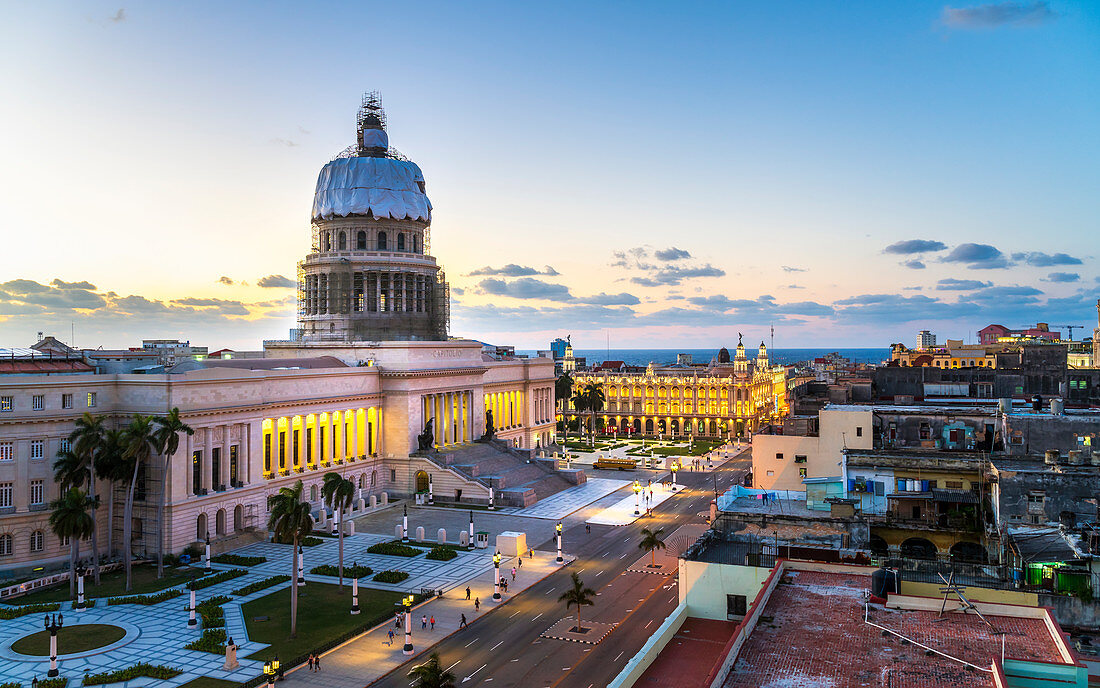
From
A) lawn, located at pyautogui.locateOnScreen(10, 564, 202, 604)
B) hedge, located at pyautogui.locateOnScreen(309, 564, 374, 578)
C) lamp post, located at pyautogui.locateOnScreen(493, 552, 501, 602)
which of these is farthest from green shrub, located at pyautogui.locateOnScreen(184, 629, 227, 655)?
lamp post, located at pyautogui.locateOnScreen(493, 552, 501, 602)

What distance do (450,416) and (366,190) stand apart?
36564mm

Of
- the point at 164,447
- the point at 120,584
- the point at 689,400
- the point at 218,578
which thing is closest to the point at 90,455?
the point at 164,447

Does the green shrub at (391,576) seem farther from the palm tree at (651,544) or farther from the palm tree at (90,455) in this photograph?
the palm tree at (90,455)

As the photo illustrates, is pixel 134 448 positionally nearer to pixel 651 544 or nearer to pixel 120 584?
pixel 120 584

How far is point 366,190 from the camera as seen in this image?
119500 mm

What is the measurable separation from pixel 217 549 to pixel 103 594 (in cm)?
1293

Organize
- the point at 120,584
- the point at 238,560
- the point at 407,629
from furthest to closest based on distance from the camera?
the point at 238,560, the point at 120,584, the point at 407,629

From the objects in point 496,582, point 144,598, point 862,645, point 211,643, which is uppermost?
point 862,645

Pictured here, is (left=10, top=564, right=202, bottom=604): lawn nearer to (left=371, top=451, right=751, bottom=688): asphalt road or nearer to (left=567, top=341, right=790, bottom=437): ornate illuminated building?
(left=371, top=451, right=751, bottom=688): asphalt road

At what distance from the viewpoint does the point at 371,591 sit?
58.5 metres

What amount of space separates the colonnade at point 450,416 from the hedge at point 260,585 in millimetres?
43320

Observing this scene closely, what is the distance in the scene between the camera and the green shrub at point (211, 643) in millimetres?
46531

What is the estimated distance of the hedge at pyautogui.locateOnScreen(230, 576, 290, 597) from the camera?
57531 millimetres

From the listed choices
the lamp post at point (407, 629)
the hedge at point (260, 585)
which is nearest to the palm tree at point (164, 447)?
the hedge at point (260, 585)
